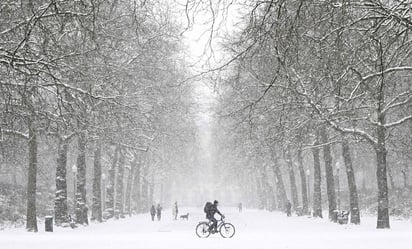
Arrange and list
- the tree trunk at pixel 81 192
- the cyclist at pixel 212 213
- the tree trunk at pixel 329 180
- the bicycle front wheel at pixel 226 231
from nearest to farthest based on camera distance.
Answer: the bicycle front wheel at pixel 226 231
the cyclist at pixel 212 213
the tree trunk at pixel 81 192
the tree trunk at pixel 329 180

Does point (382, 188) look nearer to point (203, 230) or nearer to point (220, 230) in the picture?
point (220, 230)

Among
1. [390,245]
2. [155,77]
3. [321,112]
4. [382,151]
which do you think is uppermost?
[155,77]

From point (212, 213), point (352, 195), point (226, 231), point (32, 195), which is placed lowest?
point (226, 231)

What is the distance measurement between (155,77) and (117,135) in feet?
26.6

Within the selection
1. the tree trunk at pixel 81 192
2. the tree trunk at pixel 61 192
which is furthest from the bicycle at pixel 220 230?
the tree trunk at pixel 81 192

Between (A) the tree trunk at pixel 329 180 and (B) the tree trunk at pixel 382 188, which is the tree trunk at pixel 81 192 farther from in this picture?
(B) the tree trunk at pixel 382 188

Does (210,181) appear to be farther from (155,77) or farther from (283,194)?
(155,77)

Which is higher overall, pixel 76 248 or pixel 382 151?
pixel 382 151

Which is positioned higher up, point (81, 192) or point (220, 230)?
point (81, 192)

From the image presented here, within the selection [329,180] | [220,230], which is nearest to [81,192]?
[220,230]

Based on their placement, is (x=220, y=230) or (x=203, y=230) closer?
(x=220, y=230)

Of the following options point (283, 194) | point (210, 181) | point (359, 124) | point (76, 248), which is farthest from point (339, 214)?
point (210, 181)

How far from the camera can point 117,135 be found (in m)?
23.9

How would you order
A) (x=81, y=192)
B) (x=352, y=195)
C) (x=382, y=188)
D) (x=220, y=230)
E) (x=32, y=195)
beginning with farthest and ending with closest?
(x=81, y=192), (x=352, y=195), (x=32, y=195), (x=382, y=188), (x=220, y=230)
